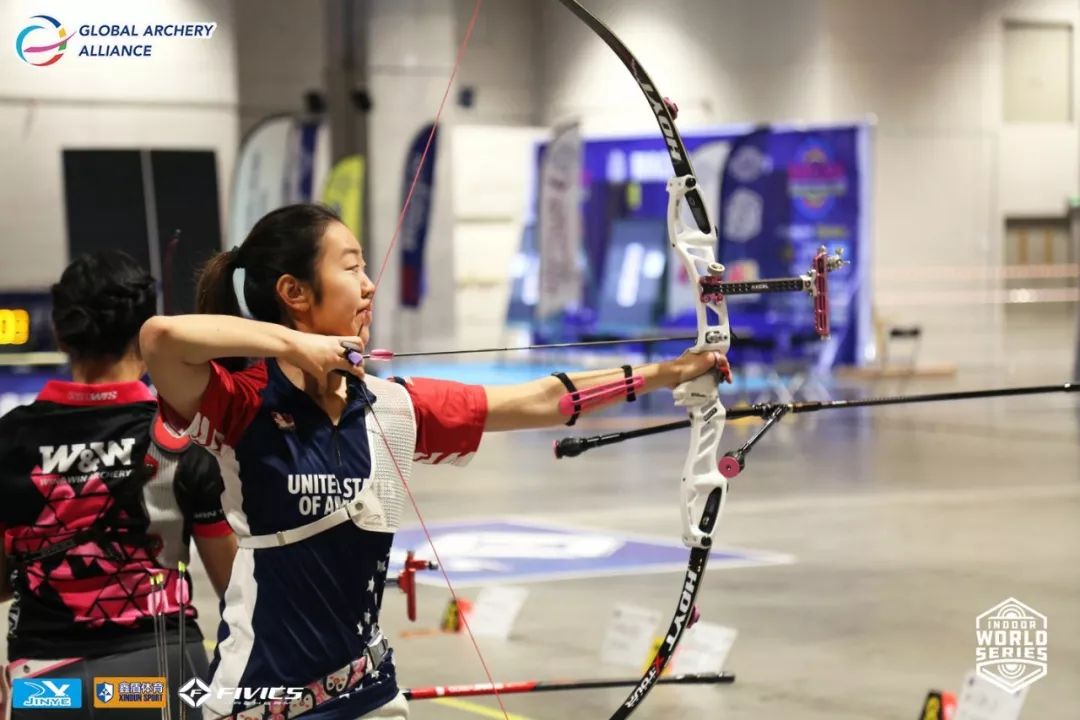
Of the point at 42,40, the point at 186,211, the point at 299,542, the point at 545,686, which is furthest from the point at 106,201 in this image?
the point at 299,542

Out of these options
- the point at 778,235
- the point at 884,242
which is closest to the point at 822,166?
the point at 778,235

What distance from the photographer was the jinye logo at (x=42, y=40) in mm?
2789

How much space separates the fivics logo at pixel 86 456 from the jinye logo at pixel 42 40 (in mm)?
1030

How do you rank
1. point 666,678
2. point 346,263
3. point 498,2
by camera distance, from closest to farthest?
point 346,263 → point 666,678 → point 498,2

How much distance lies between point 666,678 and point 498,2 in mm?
3064

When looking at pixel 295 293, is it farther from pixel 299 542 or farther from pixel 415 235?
pixel 415 235

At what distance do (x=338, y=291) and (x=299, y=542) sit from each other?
0.28m

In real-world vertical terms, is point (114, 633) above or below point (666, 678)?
above

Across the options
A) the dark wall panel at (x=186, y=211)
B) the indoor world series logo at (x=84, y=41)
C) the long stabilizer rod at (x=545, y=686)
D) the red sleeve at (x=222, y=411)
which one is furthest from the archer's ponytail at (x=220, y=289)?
the long stabilizer rod at (x=545, y=686)

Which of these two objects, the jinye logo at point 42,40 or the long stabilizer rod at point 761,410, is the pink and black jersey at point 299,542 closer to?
the long stabilizer rod at point 761,410

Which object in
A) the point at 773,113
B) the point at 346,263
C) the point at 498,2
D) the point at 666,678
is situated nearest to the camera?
the point at 346,263

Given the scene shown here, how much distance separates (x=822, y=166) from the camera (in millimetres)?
12789

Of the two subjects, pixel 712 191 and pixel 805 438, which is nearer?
pixel 805 438

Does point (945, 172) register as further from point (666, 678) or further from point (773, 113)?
point (666, 678)
